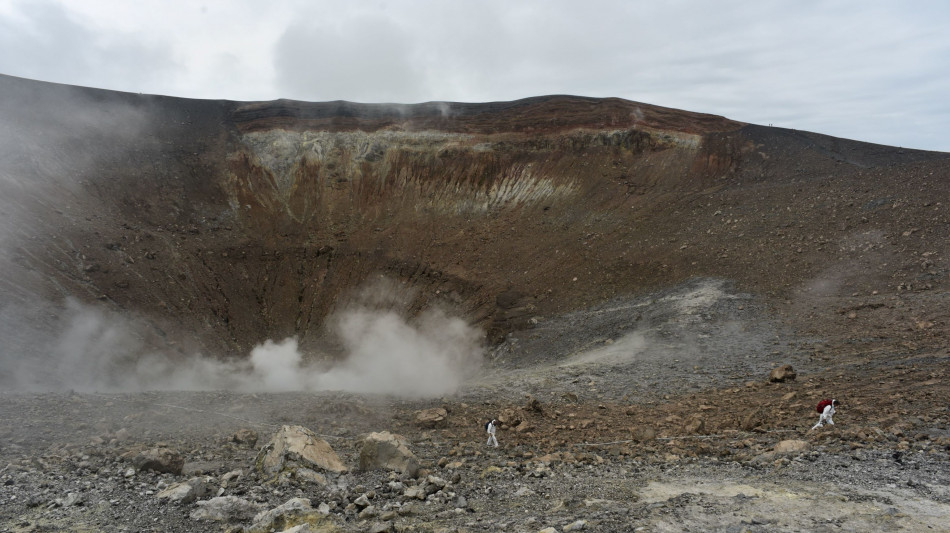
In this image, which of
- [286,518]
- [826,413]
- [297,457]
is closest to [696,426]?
[826,413]

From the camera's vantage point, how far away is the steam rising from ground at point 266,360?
14719 mm

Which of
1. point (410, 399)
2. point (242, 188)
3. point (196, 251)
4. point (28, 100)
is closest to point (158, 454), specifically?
point (410, 399)

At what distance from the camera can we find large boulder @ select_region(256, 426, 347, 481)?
24.5 feet

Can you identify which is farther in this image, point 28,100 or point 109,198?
point 28,100

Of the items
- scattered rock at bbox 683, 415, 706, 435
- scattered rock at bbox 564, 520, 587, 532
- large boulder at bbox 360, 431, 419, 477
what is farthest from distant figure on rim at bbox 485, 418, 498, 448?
scattered rock at bbox 564, 520, 587, 532

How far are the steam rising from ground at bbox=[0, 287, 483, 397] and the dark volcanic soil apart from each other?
0.16m

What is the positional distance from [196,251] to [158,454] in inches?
694

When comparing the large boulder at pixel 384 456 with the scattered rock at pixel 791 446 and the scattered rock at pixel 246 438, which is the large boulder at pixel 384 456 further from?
the scattered rock at pixel 791 446

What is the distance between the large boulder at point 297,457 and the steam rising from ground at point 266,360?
6.34m

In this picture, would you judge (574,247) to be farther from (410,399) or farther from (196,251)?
(196,251)

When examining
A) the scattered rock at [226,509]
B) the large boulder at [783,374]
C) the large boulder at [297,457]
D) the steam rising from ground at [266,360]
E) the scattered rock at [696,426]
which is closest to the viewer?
the scattered rock at [226,509]

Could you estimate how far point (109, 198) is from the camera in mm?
24453

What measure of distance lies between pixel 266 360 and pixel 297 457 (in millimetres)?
12732

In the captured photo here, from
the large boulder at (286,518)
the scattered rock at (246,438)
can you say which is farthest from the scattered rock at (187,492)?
the scattered rock at (246,438)
